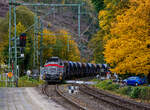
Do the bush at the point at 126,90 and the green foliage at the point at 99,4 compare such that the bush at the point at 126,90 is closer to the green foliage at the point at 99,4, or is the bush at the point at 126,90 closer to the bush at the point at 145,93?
the bush at the point at 145,93

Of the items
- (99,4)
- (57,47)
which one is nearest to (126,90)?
(99,4)

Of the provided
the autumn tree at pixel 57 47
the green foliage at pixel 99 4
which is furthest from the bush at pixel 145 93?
the autumn tree at pixel 57 47

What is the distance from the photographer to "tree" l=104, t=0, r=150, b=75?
24344 mm

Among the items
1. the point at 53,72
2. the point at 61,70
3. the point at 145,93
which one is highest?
the point at 61,70

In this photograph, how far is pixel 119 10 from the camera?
1361 inches

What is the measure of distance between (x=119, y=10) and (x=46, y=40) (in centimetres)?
4387

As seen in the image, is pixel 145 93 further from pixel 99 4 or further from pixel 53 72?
pixel 99 4

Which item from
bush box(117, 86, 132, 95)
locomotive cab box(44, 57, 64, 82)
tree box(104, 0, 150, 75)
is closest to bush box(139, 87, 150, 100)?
tree box(104, 0, 150, 75)

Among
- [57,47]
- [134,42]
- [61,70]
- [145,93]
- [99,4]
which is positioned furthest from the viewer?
[57,47]

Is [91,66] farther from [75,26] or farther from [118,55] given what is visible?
[75,26]

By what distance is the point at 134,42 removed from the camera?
24531mm

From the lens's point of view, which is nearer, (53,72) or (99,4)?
(53,72)

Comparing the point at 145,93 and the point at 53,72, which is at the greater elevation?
the point at 53,72

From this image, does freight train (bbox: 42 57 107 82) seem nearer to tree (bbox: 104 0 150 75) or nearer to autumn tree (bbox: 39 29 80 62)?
autumn tree (bbox: 39 29 80 62)
